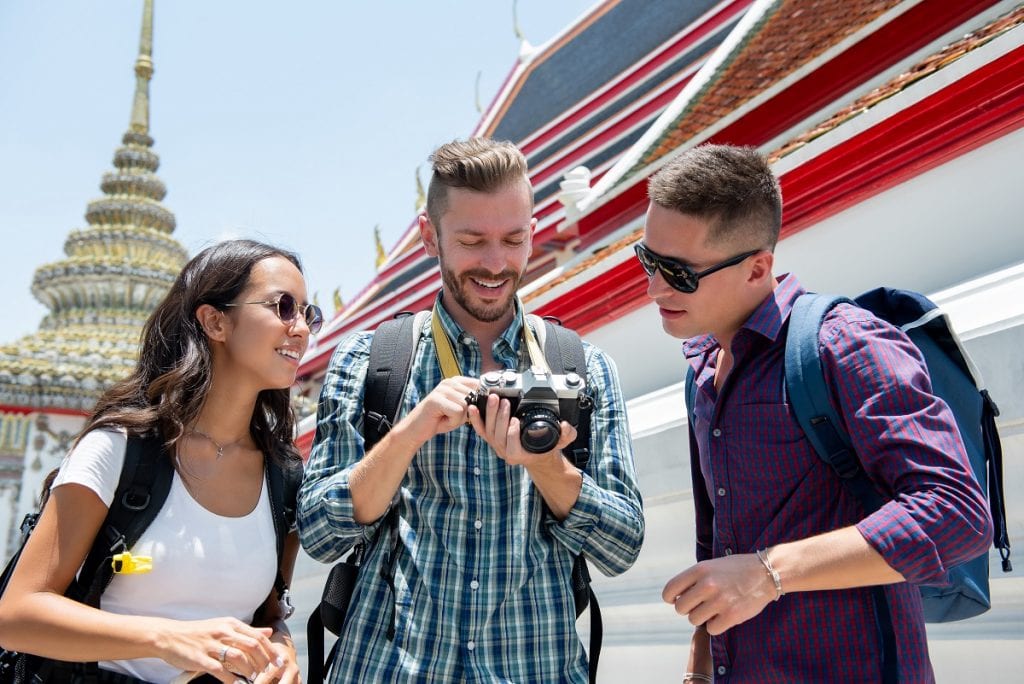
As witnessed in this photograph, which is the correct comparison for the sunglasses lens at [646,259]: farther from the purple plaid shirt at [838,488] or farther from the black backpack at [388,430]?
the black backpack at [388,430]

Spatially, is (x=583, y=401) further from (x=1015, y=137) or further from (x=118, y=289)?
(x=118, y=289)

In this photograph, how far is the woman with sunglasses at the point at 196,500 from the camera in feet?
6.87

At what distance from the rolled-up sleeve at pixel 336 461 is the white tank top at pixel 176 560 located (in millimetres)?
240

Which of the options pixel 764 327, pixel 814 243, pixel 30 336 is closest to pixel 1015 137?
pixel 814 243

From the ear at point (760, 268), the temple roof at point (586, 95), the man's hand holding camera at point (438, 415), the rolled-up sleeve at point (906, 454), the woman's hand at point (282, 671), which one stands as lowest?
the woman's hand at point (282, 671)

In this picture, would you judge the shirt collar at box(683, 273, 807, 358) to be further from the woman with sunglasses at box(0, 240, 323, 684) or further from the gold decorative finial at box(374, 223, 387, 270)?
the gold decorative finial at box(374, 223, 387, 270)

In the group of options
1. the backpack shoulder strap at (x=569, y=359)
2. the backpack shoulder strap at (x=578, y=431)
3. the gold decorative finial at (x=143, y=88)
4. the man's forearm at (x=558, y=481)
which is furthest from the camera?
the gold decorative finial at (x=143, y=88)

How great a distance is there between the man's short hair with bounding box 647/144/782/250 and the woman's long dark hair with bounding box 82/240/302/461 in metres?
1.15

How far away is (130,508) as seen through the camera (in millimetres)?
2248

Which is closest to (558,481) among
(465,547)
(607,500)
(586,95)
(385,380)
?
(607,500)

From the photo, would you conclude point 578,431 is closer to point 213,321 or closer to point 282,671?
point 282,671

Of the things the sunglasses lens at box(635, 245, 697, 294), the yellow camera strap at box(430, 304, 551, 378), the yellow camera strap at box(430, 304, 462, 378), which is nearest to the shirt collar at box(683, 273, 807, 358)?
the sunglasses lens at box(635, 245, 697, 294)

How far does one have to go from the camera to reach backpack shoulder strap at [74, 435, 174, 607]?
220 cm

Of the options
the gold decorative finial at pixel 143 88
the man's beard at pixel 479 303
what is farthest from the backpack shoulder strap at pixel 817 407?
the gold decorative finial at pixel 143 88
